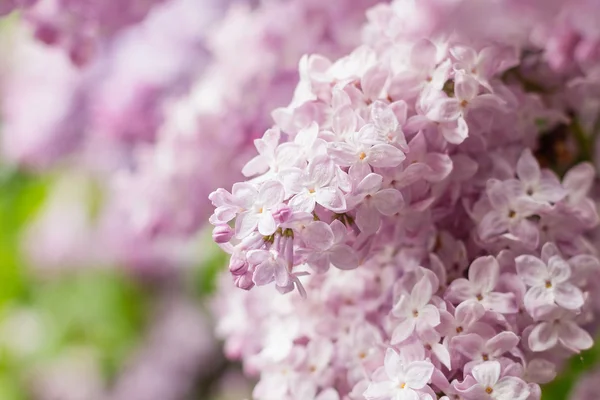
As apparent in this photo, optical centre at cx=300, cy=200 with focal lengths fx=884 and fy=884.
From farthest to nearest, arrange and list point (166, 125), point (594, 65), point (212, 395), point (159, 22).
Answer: point (212, 395)
point (159, 22)
point (166, 125)
point (594, 65)

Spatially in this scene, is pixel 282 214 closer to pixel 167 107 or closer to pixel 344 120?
pixel 344 120

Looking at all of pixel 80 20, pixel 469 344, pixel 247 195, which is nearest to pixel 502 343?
pixel 469 344

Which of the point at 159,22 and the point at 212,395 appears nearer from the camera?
the point at 159,22

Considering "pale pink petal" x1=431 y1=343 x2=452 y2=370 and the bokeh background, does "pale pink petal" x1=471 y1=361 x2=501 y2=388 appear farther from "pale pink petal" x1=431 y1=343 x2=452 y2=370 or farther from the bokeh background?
the bokeh background

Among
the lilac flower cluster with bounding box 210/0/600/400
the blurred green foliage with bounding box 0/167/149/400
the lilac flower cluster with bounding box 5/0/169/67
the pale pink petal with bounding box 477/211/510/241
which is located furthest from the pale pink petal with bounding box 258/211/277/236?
the blurred green foliage with bounding box 0/167/149/400

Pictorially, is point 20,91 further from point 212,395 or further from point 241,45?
point 241,45

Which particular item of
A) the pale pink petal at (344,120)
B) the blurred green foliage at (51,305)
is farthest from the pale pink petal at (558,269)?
the blurred green foliage at (51,305)

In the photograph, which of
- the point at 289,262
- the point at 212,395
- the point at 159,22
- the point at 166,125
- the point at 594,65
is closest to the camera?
the point at 289,262

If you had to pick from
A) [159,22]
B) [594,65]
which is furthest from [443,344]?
[159,22]
